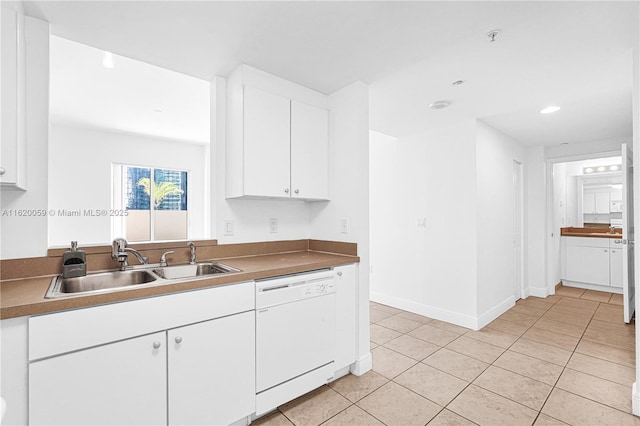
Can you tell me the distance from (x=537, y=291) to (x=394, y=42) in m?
4.52

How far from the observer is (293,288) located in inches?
76.1

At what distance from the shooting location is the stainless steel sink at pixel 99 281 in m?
1.59

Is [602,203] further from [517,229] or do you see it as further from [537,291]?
[517,229]

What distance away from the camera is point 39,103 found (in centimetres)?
165

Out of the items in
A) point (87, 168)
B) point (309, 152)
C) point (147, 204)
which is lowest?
point (147, 204)

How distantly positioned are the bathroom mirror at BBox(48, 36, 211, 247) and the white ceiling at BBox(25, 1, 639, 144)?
0.95m

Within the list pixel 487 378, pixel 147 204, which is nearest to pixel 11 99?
pixel 487 378

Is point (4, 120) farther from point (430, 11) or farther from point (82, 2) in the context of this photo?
point (430, 11)

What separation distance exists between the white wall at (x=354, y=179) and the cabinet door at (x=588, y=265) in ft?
15.5

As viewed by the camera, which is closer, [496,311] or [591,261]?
[496,311]

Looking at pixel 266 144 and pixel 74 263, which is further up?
Answer: pixel 266 144

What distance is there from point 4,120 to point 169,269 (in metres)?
1.11

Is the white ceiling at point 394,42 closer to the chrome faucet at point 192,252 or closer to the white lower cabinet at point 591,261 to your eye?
the chrome faucet at point 192,252

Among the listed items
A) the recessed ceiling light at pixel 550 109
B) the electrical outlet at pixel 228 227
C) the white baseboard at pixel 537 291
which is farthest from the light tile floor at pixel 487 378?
the recessed ceiling light at pixel 550 109
